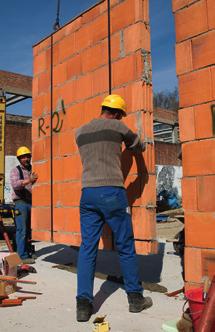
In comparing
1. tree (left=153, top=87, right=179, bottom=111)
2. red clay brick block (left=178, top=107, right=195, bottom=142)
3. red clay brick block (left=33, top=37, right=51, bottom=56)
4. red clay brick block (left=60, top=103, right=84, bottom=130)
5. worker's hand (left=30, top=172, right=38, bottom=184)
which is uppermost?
tree (left=153, top=87, right=179, bottom=111)

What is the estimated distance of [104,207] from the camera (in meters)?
3.20

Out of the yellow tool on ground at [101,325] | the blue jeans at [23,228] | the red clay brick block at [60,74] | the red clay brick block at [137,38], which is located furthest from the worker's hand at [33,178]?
the yellow tool on ground at [101,325]

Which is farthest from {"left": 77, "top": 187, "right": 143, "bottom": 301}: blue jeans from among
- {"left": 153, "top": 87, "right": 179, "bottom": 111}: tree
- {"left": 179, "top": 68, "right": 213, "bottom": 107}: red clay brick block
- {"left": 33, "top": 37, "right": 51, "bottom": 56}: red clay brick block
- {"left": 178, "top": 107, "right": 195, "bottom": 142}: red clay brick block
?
{"left": 153, "top": 87, "right": 179, "bottom": 111}: tree

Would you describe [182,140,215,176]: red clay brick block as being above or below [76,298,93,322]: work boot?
above

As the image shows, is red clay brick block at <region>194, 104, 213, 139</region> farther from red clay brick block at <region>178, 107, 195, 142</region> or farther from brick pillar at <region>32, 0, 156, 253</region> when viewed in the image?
brick pillar at <region>32, 0, 156, 253</region>

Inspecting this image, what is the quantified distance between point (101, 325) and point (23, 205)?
3.05 meters

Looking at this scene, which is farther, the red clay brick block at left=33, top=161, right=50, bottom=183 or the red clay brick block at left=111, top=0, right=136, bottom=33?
the red clay brick block at left=33, top=161, right=50, bottom=183

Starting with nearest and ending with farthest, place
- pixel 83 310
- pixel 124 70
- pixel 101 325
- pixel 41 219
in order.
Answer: pixel 101 325
pixel 83 310
pixel 124 70
pixel 41 219

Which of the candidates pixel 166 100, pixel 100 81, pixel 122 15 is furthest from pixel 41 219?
pixel 166 100

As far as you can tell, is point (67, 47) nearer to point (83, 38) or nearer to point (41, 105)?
point (83, 38)

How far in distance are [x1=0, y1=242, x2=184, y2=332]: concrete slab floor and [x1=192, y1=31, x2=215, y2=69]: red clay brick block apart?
2000mm

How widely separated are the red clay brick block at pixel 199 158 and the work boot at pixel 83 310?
1.30 metres

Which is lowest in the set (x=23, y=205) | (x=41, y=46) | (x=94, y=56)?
(x=23, y=205)

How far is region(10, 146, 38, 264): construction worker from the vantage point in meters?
5.38
